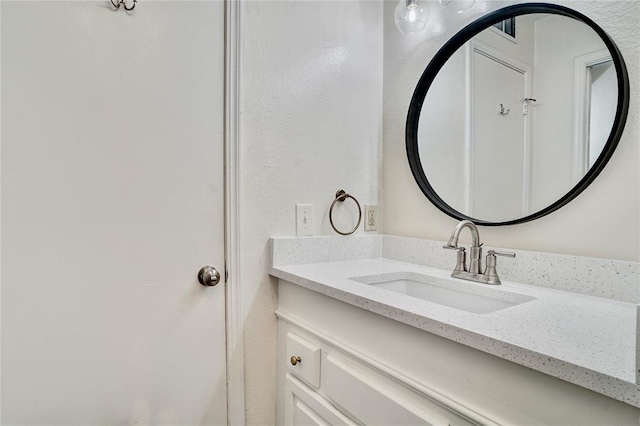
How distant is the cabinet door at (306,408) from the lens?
891 mm

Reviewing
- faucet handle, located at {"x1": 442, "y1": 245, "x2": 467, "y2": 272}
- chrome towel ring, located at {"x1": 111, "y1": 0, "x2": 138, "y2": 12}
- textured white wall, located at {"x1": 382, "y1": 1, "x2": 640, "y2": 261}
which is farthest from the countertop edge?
chrome towel ring, located at {"x1": 111, "y1": 0, "x2": 138, "y2": 12}

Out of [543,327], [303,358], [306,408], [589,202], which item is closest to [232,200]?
[303,358]

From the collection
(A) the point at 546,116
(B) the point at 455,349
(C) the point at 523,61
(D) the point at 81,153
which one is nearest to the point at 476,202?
(A) the point at 546,116

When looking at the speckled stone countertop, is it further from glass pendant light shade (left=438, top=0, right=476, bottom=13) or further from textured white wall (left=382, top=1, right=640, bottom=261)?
glass pendant light shade (left=438, top=0, right=476, bottom=13)

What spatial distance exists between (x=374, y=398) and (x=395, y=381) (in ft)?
0.23

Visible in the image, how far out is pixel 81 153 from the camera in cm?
90

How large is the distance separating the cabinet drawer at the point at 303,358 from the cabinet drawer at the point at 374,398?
35 millimetres

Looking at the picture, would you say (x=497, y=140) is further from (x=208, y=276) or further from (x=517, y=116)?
(x=208, y=276)

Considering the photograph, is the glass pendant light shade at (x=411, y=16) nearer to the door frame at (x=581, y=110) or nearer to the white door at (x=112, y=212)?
the door frame at (x=581, y=110)

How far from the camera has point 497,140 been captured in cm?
111

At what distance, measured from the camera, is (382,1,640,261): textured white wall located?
2.69 ft

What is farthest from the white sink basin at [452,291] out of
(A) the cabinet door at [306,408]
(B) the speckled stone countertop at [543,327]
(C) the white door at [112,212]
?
(C) the white door at [112,212]

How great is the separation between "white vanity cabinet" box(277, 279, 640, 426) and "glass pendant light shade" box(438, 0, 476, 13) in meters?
1.09

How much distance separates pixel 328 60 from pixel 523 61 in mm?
668
